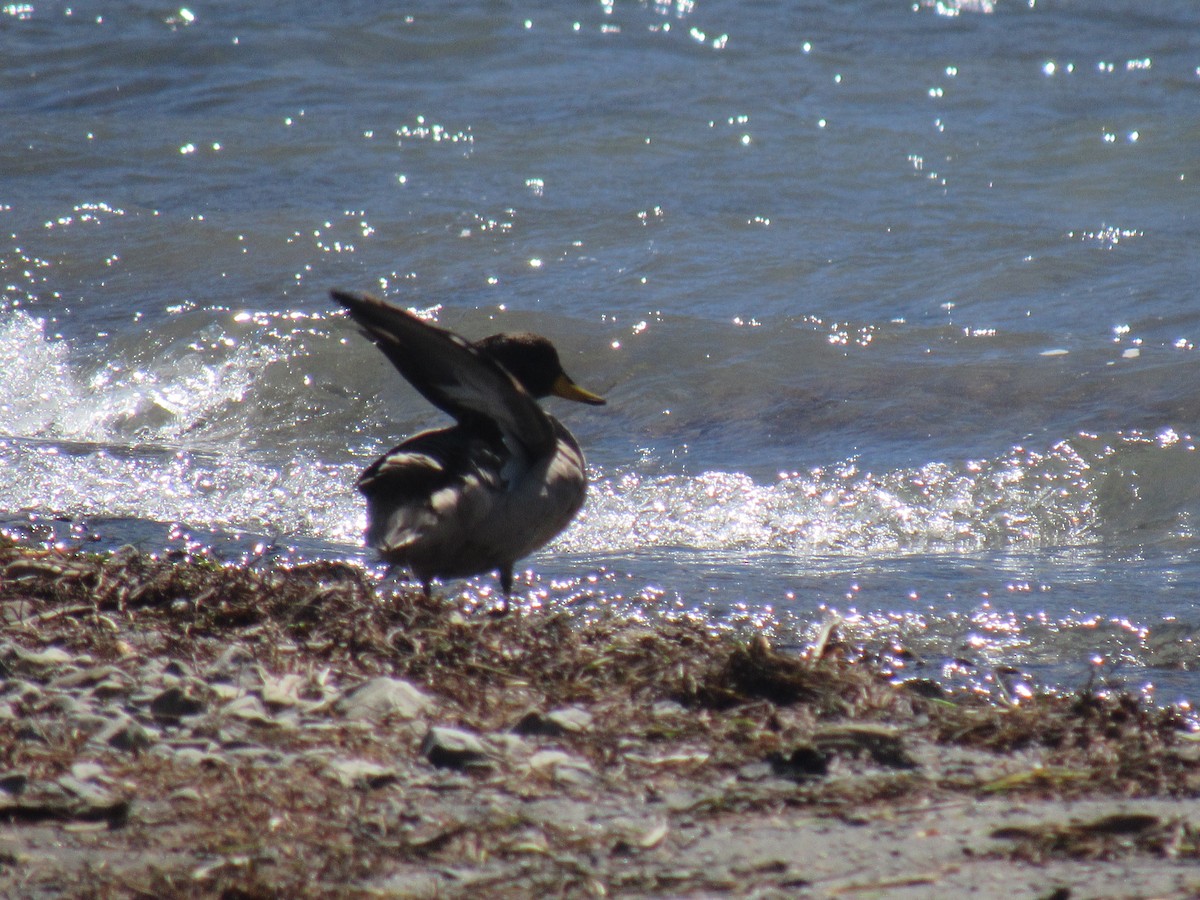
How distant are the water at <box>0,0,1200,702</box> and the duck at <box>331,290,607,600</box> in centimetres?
29

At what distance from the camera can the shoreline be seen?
245 cm

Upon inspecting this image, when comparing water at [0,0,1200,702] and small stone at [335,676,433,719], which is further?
water at [0,0,1200,702]

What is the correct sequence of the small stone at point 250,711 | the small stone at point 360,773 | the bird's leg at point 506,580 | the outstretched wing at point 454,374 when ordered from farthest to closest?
the bird's leg at point 506,580
the outstretched wing at point 454,374
the small stone at point 250,711
the small stone at point 360,773

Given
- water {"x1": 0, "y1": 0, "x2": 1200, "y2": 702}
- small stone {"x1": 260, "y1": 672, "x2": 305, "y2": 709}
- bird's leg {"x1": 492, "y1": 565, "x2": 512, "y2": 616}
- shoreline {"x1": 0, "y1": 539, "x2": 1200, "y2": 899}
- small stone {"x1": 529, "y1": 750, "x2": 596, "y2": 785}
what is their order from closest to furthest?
shoreline {"x1": 0, "y1": 539, "x2": 1200, "y2": 899} < small stone {"x1": 529, "y1": 750, "x2": 596, "y2": 785} < small stone {"x1": 260, "y1": 672, "x2": 305, "y2": 709} < bird's leg {"x1": 492, "y1": 565, "x2": 512, "y2": 616} < water {"x1": 0, "y1": 0, "x2": 1200, "y2": 702}

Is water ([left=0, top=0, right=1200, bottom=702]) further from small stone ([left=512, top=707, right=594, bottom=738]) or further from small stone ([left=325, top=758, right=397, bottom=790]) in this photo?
small stone ([left=325, top=758, right=397, bottom=790])

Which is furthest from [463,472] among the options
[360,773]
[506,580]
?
[360,773]

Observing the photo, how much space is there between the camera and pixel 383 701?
3184 millimetres

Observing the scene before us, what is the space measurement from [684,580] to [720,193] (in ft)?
24.5

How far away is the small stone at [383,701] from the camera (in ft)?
10.3

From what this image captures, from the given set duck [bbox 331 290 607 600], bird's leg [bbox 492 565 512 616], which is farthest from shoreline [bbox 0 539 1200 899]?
bird's leg [bbox 492 565 512 616]

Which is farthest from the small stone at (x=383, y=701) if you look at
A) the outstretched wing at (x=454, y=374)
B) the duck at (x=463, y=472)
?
the outstretched wing at (x=454, y=374)

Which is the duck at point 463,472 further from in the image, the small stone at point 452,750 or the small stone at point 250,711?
the small stone at point 452,750

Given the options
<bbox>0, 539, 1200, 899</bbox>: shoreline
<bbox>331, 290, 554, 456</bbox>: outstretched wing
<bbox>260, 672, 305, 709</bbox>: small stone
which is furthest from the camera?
<bbox>331, 290, 554, 456</bbox>: outstretched wing

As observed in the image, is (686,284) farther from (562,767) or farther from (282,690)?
(562,767)
